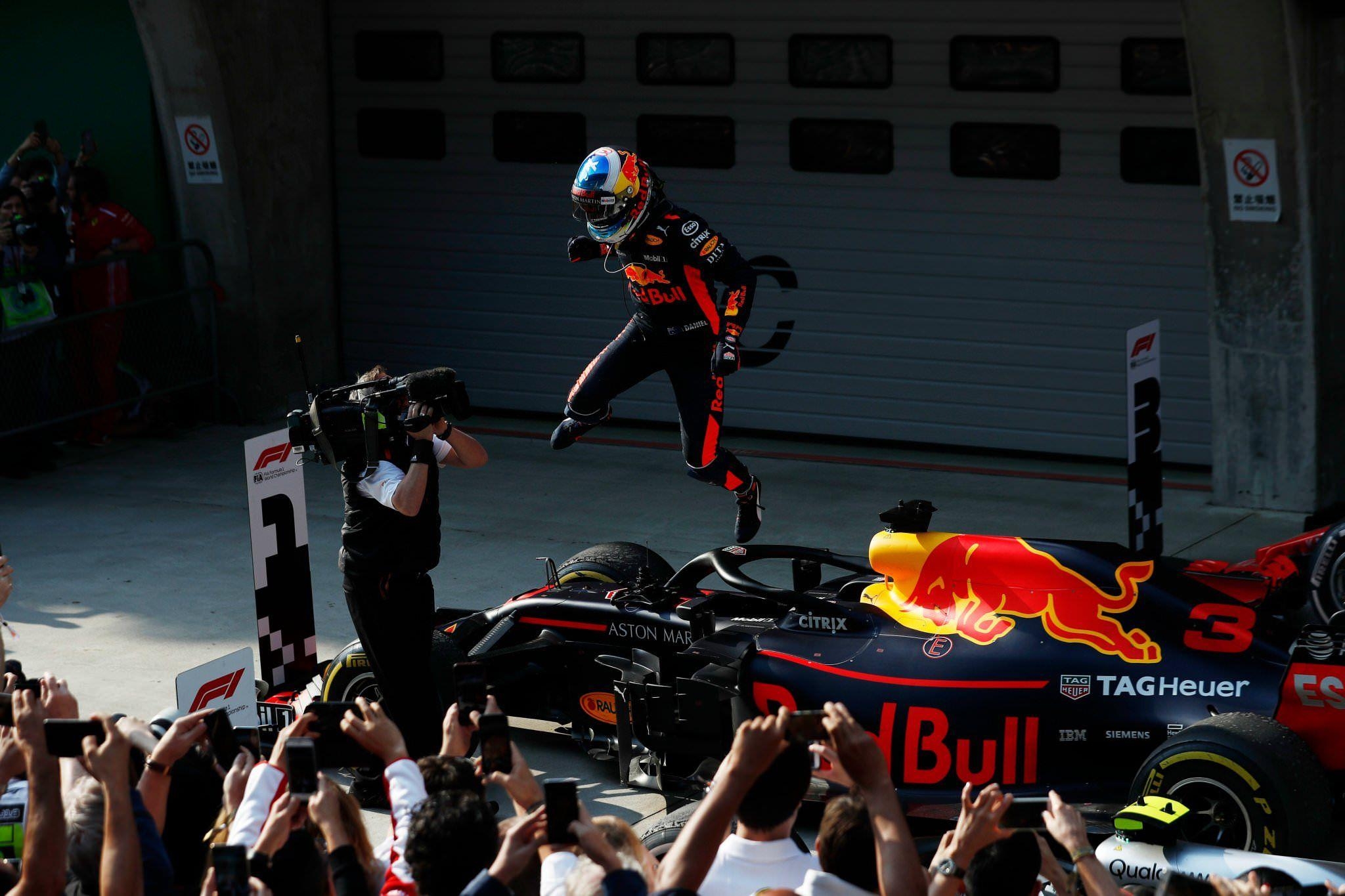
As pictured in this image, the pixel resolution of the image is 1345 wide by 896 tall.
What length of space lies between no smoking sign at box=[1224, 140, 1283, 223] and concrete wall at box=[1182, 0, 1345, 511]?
0.04 meters

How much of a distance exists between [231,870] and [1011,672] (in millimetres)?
3675

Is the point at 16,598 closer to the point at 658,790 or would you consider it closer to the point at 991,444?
the point at 658,790

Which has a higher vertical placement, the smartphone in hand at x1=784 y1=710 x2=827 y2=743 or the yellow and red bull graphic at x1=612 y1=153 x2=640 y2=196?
the yellow and red bull graphic at x1=612 y1=153 x2=640 y2=196

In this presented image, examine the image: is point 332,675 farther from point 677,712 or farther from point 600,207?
point 600,207

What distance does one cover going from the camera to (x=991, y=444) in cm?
1343

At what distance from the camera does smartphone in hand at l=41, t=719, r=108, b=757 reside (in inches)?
157

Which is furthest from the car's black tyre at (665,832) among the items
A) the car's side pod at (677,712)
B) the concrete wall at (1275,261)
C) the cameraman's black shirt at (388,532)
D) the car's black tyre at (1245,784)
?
the concrete wall at (1275,261)

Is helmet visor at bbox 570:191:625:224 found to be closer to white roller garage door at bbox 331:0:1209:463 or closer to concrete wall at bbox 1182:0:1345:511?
concrete wall at bbox 1182:0:1345:511

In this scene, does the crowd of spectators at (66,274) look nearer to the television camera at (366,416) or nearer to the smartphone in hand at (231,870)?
the television camera at (366,416)

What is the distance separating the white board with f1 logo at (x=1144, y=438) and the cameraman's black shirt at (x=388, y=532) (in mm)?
3811

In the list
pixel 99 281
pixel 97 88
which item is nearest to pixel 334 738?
pixel 99 281

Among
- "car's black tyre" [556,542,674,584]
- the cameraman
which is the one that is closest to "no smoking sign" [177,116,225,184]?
"car's black tyre" [556,542,674,584]

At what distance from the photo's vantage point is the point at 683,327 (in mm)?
9062

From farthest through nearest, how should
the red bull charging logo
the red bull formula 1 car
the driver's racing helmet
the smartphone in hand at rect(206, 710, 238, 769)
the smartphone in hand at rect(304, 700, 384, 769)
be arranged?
the red bull charging logo → the driver's racing helmet → the red bull formula 1 car → the smartphone in hand at rect(206, 710, 238, 769) → the smartphone in hand at rect(304, 700, 384, 769)
